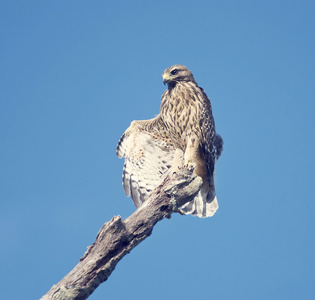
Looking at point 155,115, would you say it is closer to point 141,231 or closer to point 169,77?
point 169,77

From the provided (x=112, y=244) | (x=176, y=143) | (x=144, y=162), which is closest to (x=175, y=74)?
(x=176, y=143)

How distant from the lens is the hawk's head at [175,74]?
25.8 ft

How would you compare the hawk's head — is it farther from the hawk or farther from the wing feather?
the wing feather

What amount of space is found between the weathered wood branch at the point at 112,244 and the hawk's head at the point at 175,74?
2475 mm

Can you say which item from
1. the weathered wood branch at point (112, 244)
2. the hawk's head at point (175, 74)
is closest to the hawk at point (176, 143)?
the hawk's head at point (175, 74)

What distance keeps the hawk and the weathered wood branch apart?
1440 millimetres

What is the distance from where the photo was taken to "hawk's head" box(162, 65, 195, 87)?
7.86 meters

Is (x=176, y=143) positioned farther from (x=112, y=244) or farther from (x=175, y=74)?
(x=112, y=244)

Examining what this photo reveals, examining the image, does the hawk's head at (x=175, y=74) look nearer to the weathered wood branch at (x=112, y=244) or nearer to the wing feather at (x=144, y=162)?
the wing feather at (x=144, y=162)

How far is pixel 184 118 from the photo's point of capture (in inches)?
307

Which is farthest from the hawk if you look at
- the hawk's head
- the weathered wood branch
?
the weathered wood branch

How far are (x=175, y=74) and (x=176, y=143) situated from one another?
1.18 meters

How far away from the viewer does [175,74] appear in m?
7.90

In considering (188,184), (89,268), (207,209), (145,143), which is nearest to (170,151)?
(145,143)
